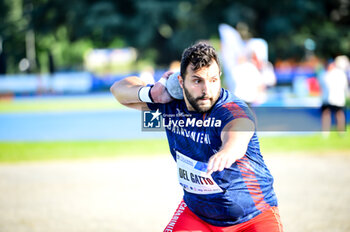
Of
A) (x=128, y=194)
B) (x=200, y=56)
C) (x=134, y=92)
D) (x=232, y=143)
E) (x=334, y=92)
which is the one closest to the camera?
(x=232, y=143)

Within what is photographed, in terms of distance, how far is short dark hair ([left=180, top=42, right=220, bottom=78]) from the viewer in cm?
273

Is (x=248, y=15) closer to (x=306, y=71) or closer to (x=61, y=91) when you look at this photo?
(x=306, y=71)

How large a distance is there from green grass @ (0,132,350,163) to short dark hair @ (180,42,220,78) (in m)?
8.61

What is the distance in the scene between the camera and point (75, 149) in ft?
40.4

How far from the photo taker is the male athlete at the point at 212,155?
275 centimetres

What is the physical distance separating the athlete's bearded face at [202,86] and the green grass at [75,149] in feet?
28.1

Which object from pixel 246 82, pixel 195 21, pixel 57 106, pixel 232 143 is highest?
pixel 195 21

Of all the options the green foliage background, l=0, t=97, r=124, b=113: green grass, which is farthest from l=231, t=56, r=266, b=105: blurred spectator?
the green foliage background

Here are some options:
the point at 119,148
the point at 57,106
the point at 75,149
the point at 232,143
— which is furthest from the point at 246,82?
the point at 57,106

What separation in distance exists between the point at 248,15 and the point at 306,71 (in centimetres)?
978

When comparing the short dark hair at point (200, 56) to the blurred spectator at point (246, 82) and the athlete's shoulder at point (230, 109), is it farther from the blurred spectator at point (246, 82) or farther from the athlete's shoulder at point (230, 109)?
the blurred spectator at point (246, 82)

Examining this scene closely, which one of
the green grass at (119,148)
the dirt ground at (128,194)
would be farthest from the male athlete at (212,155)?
the green grass at (119,148)

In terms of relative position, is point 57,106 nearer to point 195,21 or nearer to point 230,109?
point 195,21

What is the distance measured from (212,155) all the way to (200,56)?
2.33ft
